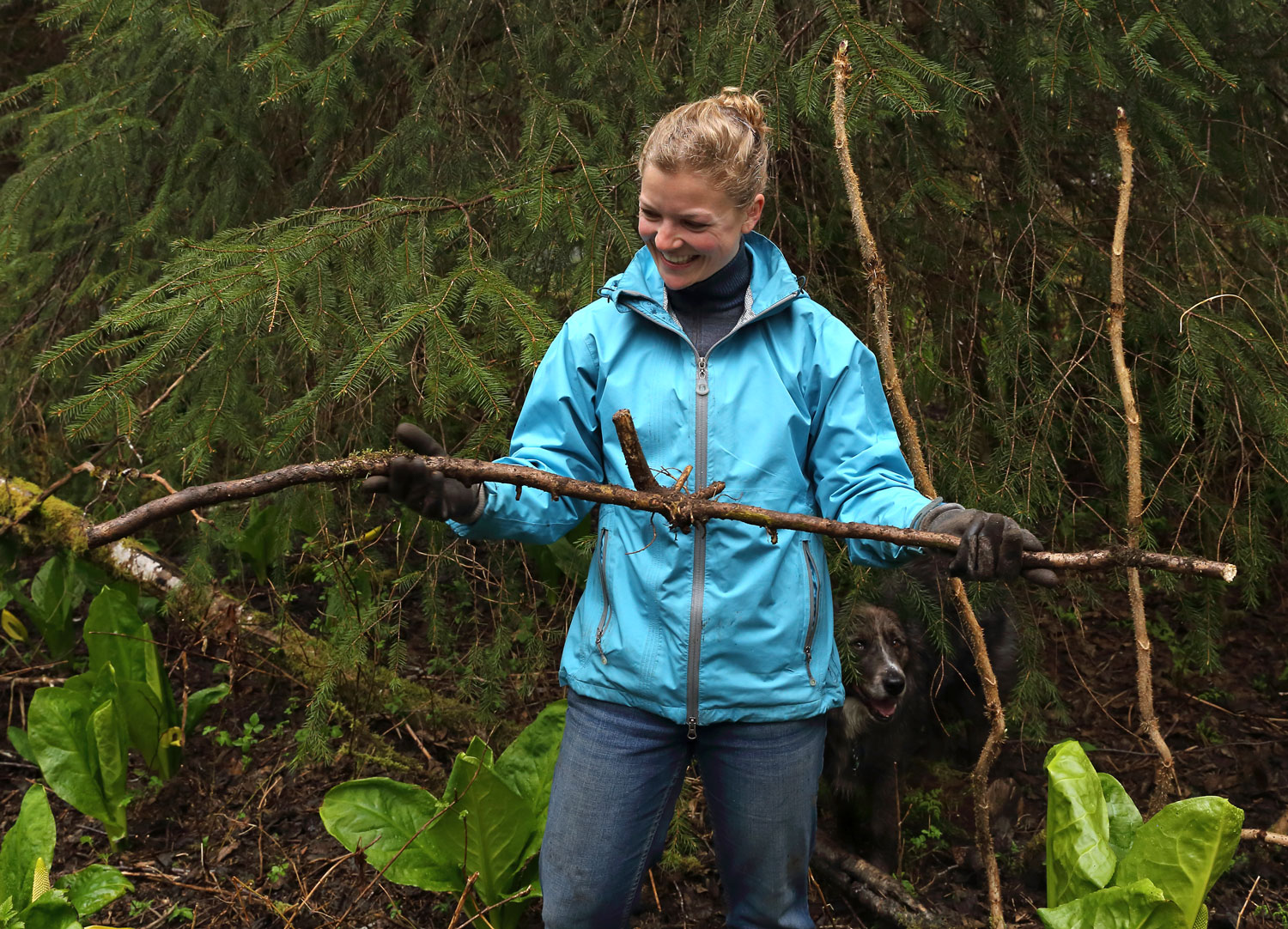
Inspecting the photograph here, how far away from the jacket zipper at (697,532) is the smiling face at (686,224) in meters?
0.10

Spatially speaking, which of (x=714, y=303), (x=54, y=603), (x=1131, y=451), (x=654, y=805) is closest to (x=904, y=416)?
(x=1131, y=451)

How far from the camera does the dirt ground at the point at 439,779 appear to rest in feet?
10.8

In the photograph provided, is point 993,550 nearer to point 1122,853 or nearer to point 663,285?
point 663,285

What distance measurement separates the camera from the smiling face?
2096 mm

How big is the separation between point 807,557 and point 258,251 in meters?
1.89

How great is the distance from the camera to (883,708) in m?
3.47

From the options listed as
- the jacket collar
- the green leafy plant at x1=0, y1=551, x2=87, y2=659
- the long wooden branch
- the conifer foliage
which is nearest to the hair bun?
the jacket collar

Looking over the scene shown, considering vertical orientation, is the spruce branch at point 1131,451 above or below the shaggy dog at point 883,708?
above

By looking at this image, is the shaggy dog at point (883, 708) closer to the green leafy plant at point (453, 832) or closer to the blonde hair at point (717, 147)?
the green leafy plant at point (453, 832)

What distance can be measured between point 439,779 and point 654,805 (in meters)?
1.81

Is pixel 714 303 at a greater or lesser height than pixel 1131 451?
greater

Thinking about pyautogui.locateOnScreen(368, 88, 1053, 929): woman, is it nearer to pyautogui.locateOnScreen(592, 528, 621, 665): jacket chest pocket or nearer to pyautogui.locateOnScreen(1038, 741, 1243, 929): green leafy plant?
pyautogui.locateOnScreen(592, 528, 621, 665): jacket chest pocket

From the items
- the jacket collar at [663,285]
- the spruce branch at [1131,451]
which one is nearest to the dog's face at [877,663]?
the spruce branch at [1131,451]

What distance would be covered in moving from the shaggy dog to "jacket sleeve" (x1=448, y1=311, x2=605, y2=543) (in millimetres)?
1439
